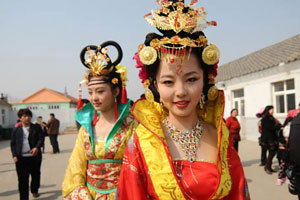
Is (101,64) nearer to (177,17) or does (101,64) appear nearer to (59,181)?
(177,17)

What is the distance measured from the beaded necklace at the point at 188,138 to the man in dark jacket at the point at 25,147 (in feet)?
13.0

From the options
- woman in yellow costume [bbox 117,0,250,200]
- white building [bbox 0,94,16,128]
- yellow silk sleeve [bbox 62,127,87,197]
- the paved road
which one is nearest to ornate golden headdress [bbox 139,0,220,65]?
woman in yellow costume [bbox 117,0,250,200]

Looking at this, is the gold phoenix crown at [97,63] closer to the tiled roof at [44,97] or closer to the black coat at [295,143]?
the black coat at [295,143]

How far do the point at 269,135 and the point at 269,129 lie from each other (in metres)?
0.17

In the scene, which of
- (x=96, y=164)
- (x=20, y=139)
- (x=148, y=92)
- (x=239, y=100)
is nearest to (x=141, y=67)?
(x=148, y=92)

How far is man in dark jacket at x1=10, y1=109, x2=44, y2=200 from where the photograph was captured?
4.70 m

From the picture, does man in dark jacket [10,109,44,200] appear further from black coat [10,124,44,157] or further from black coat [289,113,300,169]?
black coat [289,113,300,169]

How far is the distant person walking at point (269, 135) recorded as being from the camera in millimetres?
6445

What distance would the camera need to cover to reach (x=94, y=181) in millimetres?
2354

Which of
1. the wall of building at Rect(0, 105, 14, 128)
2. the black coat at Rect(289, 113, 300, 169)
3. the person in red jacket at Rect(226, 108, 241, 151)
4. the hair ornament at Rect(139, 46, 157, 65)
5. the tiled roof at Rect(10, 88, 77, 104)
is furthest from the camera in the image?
the tiled roof at Rect(10, 88, 77, 104)

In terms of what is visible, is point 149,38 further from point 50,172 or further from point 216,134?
point 50,172

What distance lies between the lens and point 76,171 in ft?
7.82

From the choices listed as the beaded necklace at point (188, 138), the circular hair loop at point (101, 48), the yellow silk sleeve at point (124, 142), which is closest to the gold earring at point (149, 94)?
the beaded necklace at point (188, 138)

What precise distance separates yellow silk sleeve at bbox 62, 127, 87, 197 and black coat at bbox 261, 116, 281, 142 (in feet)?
18.1
